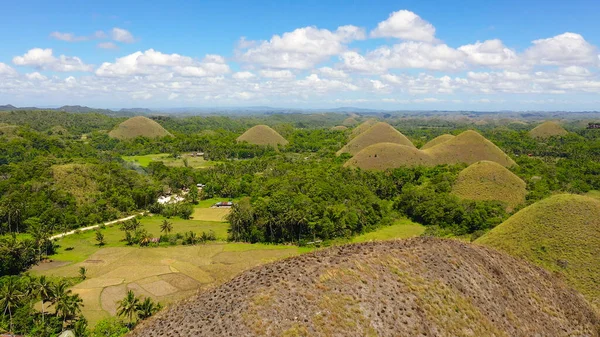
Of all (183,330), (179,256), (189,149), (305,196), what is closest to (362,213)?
(305,196)

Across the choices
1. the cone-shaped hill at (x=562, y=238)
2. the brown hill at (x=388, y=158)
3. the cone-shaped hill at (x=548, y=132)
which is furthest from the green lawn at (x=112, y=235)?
the cone-shaped hill at (x=548, y=132)

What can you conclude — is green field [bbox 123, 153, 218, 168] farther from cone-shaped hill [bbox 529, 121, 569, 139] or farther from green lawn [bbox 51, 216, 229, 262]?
cone-shaped hill [bbox 529, 121, 569, 139]

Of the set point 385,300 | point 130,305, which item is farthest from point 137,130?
point 385,300

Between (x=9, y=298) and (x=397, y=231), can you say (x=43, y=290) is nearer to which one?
(x=9, y=298)

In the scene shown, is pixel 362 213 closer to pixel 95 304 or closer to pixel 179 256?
pixel 179 256

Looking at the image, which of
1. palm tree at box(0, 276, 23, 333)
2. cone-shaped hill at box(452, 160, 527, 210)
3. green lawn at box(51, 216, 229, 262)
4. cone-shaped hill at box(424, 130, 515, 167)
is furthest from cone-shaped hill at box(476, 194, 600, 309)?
cone-shaped hill at box(424, 130, 515, 167)

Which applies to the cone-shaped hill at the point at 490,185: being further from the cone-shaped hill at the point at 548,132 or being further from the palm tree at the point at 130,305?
the cone-shaped hill at the point at 548,132

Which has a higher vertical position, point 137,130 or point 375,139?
point 137,130
